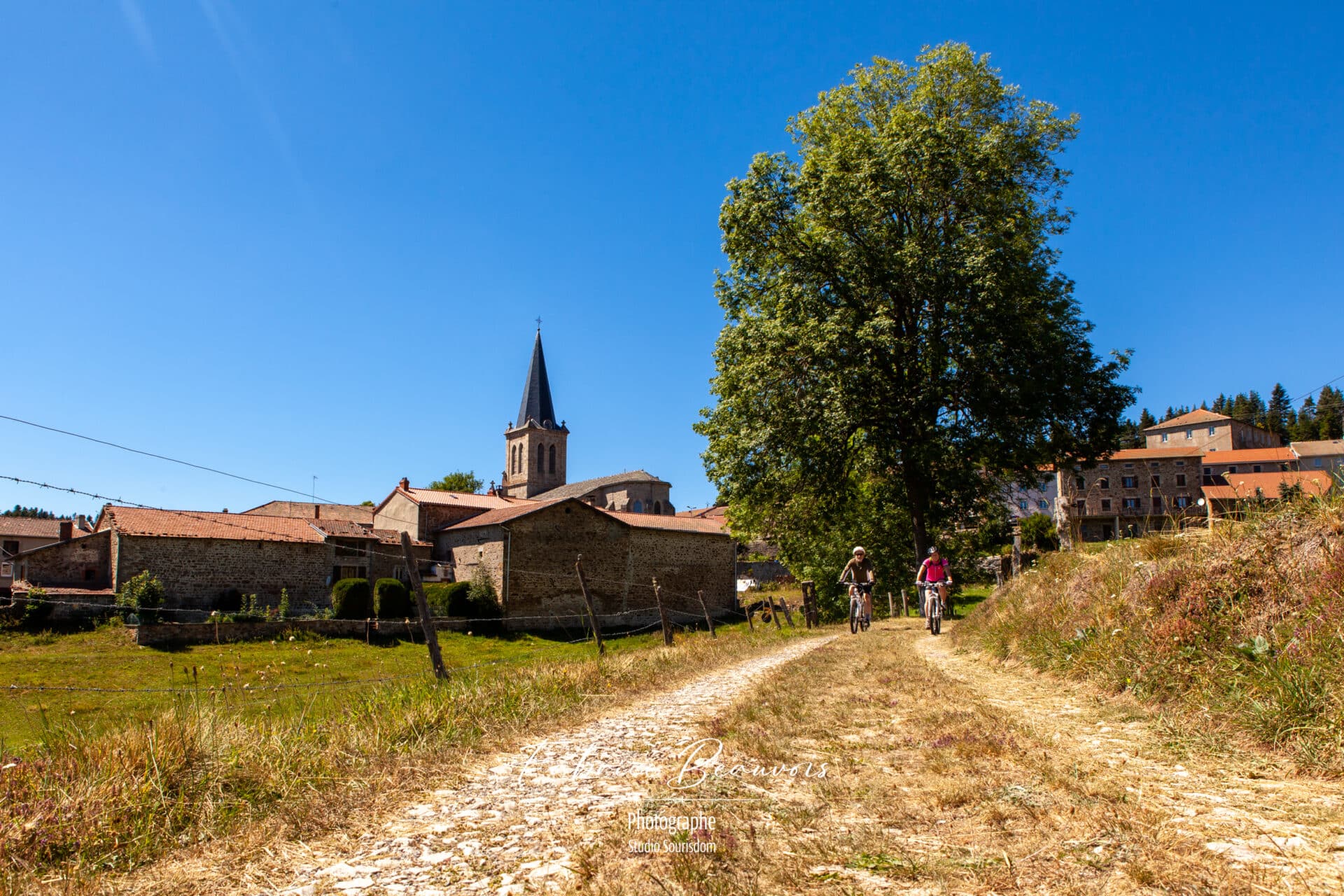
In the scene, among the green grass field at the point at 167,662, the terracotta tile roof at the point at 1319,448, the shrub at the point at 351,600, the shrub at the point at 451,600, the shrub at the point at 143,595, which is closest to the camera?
the green grass field at the point at 167,662

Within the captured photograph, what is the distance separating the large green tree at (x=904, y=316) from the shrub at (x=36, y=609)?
80.1ft

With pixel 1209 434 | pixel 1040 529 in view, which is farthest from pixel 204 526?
pixel 1209 434

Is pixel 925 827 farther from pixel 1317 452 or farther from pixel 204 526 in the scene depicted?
pixel 1317 452

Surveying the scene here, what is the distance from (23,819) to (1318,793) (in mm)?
5521

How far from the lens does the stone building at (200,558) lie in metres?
31.8

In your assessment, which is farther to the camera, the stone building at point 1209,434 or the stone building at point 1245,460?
the stone building at point 1209,434

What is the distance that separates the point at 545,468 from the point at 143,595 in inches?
2227

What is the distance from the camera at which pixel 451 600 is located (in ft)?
116

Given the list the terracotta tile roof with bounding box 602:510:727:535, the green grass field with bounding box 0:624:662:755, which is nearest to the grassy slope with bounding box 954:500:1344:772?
the green grass field with bounding box 0:624:662:755

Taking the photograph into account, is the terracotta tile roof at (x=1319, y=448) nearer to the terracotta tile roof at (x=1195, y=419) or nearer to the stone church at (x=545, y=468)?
the terracotta tile roof at (x=1195, y=419)

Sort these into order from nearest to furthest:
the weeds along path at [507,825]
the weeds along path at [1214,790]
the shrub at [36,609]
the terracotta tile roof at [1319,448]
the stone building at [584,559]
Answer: the weeds along path at [1214,790] → the weeds along path at [507,825] → the shrub at [36,609] → the stone building at [584,559] → the terracotta tile roof at [1319,448]

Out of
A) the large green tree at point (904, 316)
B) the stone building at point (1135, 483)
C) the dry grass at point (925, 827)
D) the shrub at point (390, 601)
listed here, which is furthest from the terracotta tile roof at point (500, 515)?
the stone building at point (1135, 483)

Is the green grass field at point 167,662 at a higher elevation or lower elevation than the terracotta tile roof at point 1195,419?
lower

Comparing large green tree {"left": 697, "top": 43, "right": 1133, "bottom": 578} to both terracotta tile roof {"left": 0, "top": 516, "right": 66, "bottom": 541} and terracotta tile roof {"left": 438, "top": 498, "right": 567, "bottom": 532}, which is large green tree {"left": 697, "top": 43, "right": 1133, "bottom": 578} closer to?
terracotta tile roof {"left": 438, "top": 498, "right": 567, "bottom": 532}
